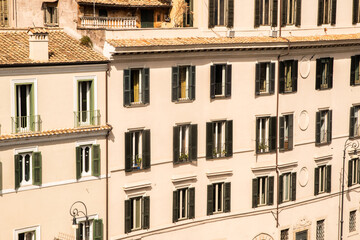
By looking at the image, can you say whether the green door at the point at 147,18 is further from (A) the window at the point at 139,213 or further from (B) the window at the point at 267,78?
(A) the window at the point at 139,213

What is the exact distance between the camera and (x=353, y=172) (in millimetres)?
57875

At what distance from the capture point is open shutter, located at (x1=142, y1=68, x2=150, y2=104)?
146ft

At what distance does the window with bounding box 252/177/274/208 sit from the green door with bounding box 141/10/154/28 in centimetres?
1209

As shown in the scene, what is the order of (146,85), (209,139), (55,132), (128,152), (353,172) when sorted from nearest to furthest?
1. (55,132)
2. (128,152)
3. (146,85)
4. (209,139)
5. (353,172)

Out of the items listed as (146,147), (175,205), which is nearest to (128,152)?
(146,147)

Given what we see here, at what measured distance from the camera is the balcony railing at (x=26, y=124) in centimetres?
4006

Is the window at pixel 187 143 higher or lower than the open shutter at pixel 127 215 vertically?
higher

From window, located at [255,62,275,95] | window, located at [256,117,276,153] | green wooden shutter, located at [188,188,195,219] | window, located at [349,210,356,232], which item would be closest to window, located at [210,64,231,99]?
window, located at [255,62,275,95]

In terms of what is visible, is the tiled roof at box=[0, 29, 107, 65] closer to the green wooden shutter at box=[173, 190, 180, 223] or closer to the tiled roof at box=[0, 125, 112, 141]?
the tiled roof at box=[0, 125, 112, 141]

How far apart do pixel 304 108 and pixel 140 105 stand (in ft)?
42.1

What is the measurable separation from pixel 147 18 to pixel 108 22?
4.92 m

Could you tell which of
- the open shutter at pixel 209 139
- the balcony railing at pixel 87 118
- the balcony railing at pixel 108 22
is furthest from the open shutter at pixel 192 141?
the balcony railing at pixel 108 22

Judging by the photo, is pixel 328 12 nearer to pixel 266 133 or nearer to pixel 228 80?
pixel 266 133

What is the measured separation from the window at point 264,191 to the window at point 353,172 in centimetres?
814
